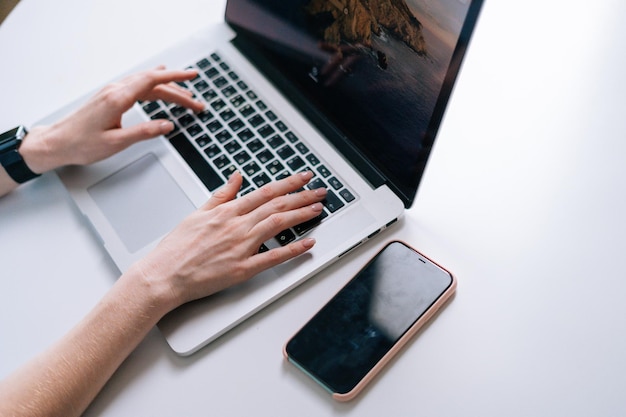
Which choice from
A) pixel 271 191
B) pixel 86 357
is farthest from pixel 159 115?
pixel 86 357

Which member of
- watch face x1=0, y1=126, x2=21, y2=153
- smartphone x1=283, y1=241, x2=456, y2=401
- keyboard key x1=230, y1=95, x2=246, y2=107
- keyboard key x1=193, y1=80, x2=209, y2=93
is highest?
watch face x1=0, y1=126, x2=21, y2=153

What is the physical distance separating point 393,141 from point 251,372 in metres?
0.30

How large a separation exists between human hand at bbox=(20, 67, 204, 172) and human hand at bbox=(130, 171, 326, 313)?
16 cm

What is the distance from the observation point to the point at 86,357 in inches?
24.7

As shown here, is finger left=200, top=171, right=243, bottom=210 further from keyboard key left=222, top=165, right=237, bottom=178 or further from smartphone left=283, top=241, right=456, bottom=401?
smartphone left=283, top=241, right=456, bottom=401

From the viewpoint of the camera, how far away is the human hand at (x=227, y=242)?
26.3 inches

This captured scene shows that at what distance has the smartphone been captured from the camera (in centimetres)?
63

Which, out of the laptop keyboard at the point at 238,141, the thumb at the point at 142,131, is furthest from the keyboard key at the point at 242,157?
the thumb at the point at 142,131

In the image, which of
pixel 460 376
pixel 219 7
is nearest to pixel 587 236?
pixel 460 376

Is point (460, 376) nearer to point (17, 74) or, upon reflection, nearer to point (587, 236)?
point (587, 236)

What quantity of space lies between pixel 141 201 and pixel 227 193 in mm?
114

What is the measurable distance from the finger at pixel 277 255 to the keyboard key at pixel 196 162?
13 centimetres

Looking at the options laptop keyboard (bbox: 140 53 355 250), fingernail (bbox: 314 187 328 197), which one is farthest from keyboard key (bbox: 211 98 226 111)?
fingernail (bbox: 314 187 328 197)

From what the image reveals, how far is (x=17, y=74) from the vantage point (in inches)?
35.7
